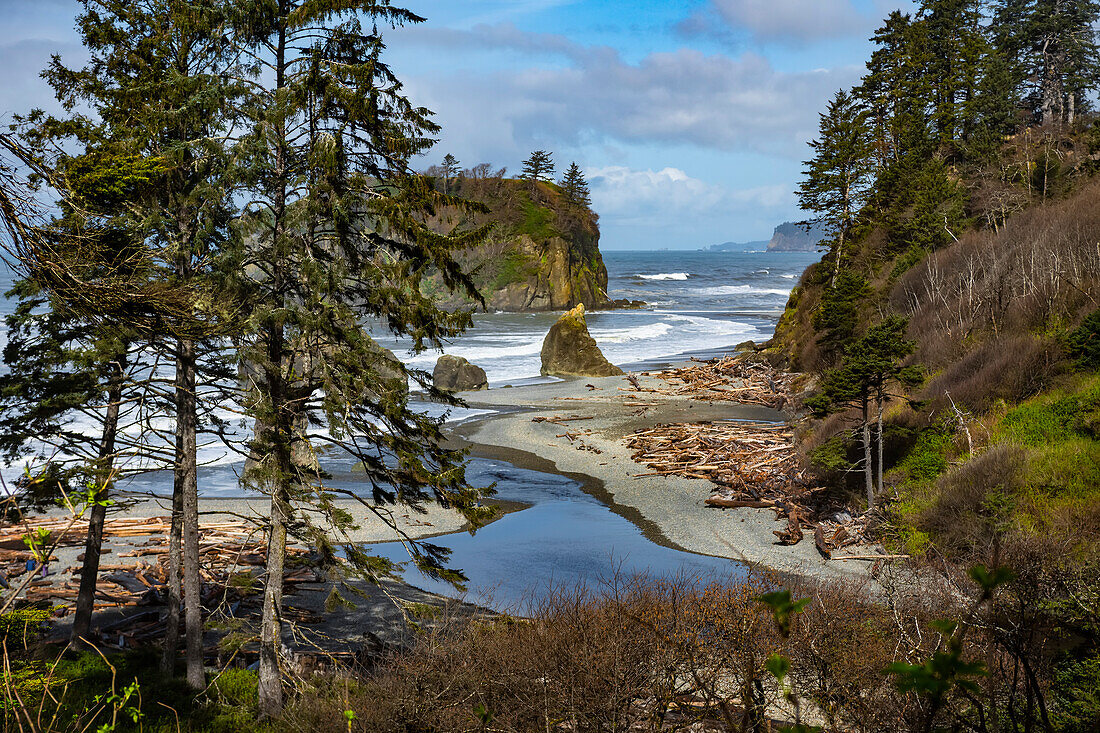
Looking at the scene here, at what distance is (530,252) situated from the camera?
277ft

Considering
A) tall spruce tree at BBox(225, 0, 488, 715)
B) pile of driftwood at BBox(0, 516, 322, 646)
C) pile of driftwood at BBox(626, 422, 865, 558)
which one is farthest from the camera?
pile of driftwood at BBox(626, 422, 865, 558)

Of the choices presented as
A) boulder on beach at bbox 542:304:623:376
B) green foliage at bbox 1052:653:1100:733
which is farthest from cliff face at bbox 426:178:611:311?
green foliage at bbox 1052:653:1100:733

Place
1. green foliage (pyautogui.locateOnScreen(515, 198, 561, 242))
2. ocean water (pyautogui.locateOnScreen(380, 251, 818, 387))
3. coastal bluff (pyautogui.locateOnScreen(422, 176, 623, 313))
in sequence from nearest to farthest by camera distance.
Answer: ocean water (pyautogui.locateOnScreen(380, 251, 818, 387)), coastal bluff (pyautogui.locateOnScreen(422, 176, 623, 313)), green foliage (pyautogui.locateOnScreen(515, 198, 561, 242))

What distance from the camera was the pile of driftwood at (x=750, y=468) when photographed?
17.4 m

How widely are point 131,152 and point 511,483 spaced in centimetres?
1550

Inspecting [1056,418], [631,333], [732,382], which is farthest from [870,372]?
[631,333]

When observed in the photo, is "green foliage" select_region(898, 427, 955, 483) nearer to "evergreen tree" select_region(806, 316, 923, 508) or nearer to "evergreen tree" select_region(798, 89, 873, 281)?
"evergreen tree" select_region(806, 316, 923, 508)

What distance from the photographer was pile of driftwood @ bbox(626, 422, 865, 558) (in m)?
17.4

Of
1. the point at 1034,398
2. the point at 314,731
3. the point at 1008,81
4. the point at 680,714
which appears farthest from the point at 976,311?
the point at 1008,81

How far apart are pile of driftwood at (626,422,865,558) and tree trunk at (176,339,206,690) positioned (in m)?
12.7

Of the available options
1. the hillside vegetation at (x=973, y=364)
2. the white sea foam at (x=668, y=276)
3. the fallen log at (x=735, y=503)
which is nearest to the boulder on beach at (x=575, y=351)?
the hillside vegetation at (x=973, y=364)

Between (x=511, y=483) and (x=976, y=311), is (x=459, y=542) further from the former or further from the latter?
(x=976, y=311)

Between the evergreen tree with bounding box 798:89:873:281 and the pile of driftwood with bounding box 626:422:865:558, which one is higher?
the evergreen tree with bounding box 798:89:873:281

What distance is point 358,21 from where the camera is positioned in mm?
10023
